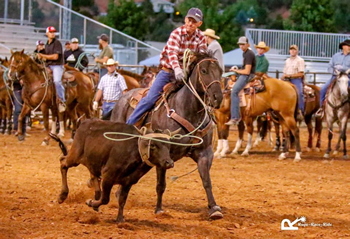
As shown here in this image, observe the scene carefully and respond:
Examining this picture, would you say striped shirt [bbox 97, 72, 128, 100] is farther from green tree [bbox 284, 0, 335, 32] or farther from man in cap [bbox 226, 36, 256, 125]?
green tree [bbox 284, 0, 335, 32]

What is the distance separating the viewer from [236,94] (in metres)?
15.1

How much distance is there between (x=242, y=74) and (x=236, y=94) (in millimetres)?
495

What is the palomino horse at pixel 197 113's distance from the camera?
329 inches

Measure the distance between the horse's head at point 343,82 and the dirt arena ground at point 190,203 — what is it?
1.94 m

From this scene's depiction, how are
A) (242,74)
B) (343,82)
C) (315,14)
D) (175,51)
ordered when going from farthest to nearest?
(315,14) < (343,82) < (242,74) < (175,51)

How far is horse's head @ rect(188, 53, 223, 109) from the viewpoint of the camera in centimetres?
826

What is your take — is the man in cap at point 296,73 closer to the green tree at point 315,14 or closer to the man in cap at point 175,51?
the man in cap at point 175,51

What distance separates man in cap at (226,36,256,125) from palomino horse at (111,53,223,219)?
6.28 m

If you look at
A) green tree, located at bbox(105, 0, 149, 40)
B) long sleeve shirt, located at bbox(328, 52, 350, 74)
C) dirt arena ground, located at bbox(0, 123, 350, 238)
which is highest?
green tree, located at bbox(105, 0, 149, 40)

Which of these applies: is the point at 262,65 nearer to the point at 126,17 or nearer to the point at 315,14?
the point at 315,14

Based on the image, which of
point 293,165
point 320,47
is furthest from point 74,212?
point 320,47

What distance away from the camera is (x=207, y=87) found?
27.3ft

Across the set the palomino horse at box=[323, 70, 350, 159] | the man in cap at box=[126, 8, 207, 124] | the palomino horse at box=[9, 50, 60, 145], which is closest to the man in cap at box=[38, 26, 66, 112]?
the palomino horse at box=[9, 50, 60, 145]

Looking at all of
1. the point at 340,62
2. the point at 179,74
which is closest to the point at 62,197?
the point at 179,74
